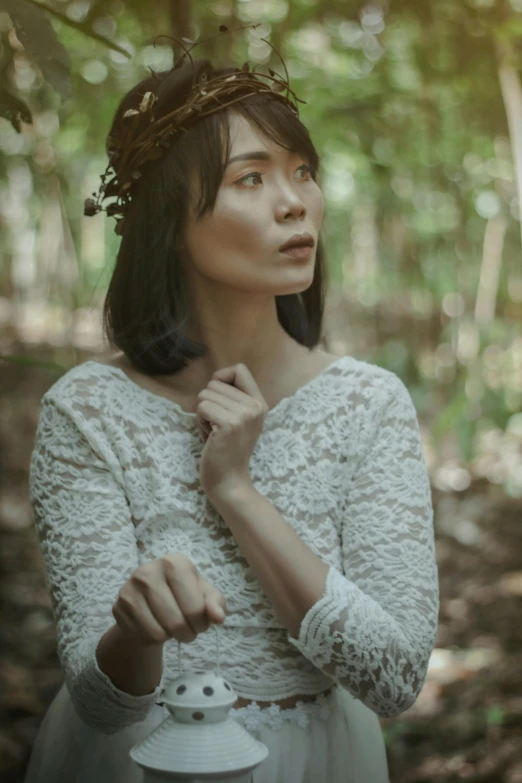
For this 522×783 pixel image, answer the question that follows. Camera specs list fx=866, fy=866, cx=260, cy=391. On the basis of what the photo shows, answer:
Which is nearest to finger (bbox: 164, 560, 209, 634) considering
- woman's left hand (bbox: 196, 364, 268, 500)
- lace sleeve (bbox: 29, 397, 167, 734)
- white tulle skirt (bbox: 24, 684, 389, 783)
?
lace sleeve (bbox: 29, 397, 167, 734)

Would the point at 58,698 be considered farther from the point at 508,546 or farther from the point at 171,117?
the point at 508,546

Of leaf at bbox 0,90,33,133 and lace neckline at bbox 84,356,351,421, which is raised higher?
leaf at bbox 0,90,33,133

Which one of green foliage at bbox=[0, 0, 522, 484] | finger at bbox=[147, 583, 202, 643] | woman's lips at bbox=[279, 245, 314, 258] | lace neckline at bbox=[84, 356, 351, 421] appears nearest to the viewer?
finger at bbox=[147, 583, 202, 643]

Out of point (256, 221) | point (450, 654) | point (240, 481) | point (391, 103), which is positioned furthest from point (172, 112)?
point (391, 103)

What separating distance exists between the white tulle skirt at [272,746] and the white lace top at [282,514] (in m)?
0.05

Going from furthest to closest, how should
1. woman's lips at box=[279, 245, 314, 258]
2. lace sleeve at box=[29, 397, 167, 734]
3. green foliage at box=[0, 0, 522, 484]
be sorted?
green foliage at box=[0, 0, 522, 484], woman's lips at box=[279, 245, 314, 258], lace sleeve at box=[29, 397, 167, 734]

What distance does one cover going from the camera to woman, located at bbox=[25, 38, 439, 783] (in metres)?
1.52

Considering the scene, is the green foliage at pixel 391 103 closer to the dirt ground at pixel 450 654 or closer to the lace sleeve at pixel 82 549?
the lace sleeve at pixel 82 549

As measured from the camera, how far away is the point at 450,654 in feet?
13.3

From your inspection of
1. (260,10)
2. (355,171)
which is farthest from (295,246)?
(355,171)

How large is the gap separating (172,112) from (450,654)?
3.11 meters

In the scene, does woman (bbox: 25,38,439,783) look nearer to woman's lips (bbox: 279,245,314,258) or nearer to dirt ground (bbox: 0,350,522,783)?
woman's lips (bbox: 279,245,314,258)

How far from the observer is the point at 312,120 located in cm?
425

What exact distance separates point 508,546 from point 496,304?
8.21ft
